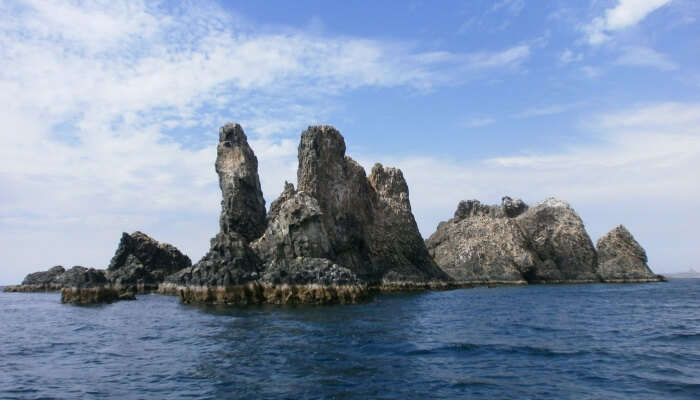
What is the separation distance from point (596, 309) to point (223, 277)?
122 feet

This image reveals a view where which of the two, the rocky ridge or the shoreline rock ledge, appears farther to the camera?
the rocky ridge

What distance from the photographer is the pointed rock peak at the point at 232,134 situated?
93125 millimetres

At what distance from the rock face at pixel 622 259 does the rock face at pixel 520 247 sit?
8.38 ft

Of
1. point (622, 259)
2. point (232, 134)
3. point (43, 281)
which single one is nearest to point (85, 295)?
point (232, 134)

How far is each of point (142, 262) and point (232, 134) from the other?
1194 inches

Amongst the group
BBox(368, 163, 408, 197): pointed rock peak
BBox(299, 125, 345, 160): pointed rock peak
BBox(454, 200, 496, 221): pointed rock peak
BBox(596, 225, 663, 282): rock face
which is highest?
BBox(299, 125, 345, 160): pointed rock peak

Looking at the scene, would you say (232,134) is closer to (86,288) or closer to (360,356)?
(86,288)

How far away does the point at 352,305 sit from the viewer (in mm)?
54031

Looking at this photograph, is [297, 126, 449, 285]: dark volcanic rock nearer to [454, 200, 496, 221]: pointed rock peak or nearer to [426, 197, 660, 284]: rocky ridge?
[426, 197, 660, 284]: rocky ridge

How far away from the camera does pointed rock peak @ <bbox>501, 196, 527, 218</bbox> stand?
122 meters

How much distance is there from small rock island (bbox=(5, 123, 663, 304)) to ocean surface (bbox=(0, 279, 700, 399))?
1137 cm

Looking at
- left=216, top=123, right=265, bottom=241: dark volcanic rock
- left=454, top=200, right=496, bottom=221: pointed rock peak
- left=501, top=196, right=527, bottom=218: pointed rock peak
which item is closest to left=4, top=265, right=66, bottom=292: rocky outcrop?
left=216, top=123, right=265, bottom=241: dark volcanic rock

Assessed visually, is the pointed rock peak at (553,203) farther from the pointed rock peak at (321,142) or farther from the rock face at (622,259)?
the pointed rock peak at (321,142)

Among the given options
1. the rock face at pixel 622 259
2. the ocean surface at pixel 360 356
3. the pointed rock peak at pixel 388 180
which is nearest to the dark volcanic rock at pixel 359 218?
the pointed rock peak at pixel 388 180
